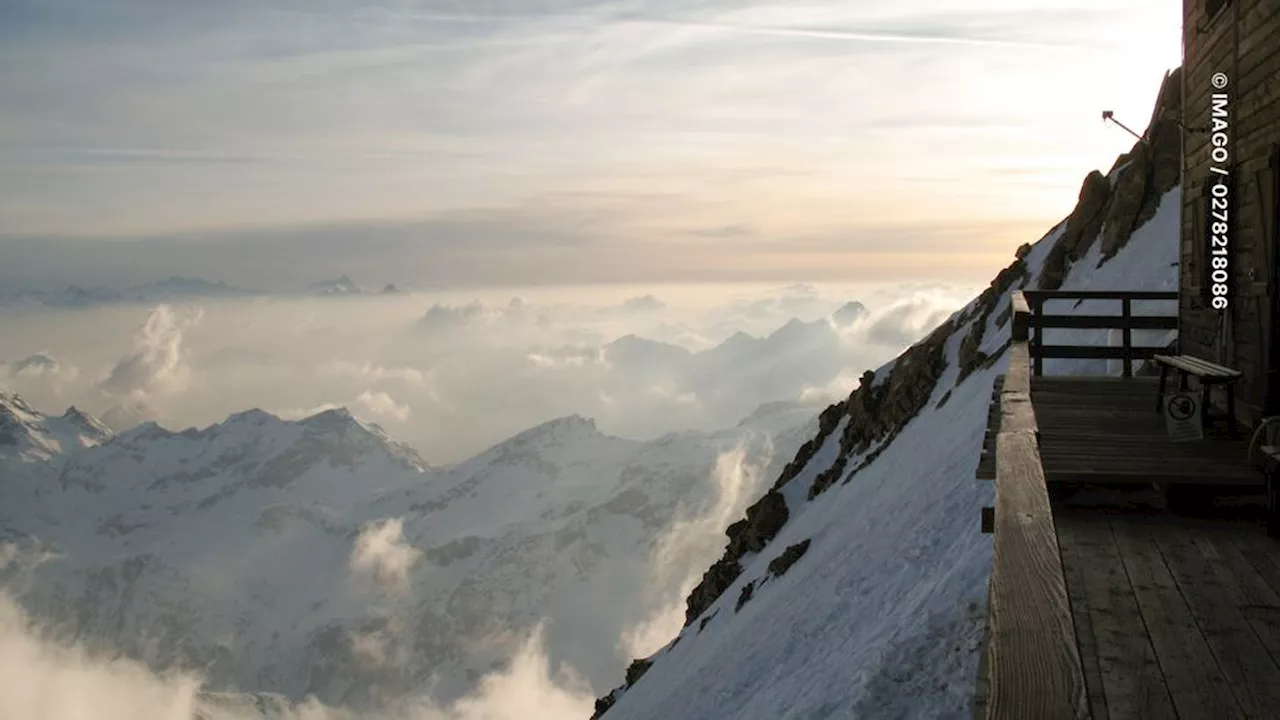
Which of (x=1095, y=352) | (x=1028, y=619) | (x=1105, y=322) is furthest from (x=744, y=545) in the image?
(x=1028, y=619)

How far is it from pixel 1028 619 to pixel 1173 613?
3167 millimetres

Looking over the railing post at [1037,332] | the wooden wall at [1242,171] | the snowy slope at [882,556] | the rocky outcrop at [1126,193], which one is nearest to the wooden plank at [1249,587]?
the wooden wall at [1242,171]

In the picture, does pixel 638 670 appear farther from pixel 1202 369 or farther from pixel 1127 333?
pixel 1202 369

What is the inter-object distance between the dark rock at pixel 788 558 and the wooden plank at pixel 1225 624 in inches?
787

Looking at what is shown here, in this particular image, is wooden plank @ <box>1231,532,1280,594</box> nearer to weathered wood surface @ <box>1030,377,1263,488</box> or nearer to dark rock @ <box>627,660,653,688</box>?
weathered wood surface @ <box>1030,377,1263,488</box>

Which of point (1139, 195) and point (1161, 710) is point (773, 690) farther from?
point (1139, 195)

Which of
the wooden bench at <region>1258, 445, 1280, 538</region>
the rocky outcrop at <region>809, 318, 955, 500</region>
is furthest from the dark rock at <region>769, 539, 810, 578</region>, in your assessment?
the wooden bench at <region>1258, 445, 1280, 538</region>

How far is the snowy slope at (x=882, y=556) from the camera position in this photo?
12.1 metres

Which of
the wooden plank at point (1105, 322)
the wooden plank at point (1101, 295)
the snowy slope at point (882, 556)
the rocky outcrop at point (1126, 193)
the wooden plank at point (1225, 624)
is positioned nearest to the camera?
the wooden plank at point (1225, 624)

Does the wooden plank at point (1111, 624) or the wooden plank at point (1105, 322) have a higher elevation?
the wooden plank at point (1105, 322)

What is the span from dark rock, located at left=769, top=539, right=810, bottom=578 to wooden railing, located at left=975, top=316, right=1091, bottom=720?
2253 centimetres

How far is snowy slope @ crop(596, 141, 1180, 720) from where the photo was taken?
12062 mm

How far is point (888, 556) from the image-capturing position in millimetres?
18953

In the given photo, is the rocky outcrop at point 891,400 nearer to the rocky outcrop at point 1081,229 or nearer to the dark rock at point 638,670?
the rocky outcrop at point 1081,229
